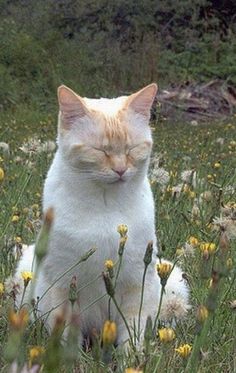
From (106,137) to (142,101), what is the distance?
0.74ft

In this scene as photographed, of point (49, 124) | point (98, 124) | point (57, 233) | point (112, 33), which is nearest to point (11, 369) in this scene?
point (57, 233)

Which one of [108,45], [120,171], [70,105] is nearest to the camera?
[120,171]

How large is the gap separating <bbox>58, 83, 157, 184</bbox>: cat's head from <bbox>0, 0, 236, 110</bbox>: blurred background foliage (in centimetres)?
956

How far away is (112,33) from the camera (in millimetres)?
15805

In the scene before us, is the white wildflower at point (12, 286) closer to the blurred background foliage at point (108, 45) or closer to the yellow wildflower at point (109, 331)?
the yellow wildflower at point (109, 331)

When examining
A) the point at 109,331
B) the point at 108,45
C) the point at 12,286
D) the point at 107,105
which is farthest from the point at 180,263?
the point at 108,45

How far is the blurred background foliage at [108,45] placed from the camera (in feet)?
44.7

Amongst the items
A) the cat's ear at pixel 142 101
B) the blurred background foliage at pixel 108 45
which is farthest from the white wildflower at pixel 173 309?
the blurred background foliage at pixel 108 45

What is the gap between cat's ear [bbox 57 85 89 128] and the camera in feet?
10.0

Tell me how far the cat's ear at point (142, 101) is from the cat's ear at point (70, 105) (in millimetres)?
180

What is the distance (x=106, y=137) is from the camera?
3057 millimetres

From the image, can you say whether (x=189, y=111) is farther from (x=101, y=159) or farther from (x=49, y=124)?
(x=101, y=159)

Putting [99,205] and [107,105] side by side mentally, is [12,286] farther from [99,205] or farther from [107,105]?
[107,105]

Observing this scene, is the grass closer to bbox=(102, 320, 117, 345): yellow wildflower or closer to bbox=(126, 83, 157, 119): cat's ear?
bbox=(102, 320, 117, 345): yellow wildflower
